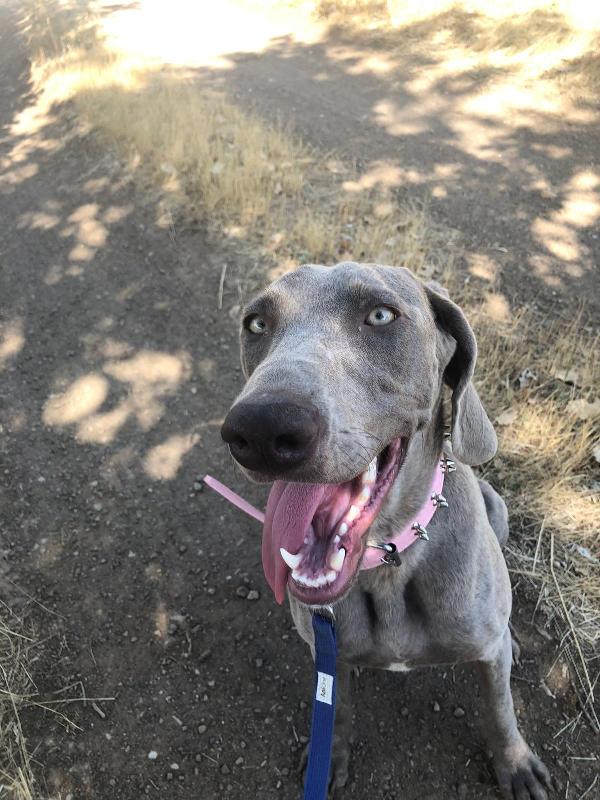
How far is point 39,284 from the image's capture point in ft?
19.9

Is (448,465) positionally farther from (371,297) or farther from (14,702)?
(14,702)

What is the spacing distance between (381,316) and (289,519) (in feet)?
2.51

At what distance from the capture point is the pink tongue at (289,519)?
1.88 meters

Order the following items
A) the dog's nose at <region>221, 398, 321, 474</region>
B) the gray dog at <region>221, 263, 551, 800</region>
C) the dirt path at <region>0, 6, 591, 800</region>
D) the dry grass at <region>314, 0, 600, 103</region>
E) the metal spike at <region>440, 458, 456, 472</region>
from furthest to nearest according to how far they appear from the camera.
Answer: the dry grass at <region>314, 0, 600, 103</region>
the dirt path at <region>0, 6, 591, 800</region>
the metal spike at <region>440, 458, 456, 472</region>
the gray dog at <region>221, 263, 551, 800</region>
the dog's nose at <region>221, 398, 321, 474</region>

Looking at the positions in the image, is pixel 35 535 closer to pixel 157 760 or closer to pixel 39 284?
pixel 157 760

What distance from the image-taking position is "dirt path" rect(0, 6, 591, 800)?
9.58 feet

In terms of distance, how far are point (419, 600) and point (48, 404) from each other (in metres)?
3.73

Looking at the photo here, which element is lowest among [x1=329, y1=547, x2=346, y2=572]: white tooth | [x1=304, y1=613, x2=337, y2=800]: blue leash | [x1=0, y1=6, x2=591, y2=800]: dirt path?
[x1=0, y1=6, x2=591, y2=800]: dirt path

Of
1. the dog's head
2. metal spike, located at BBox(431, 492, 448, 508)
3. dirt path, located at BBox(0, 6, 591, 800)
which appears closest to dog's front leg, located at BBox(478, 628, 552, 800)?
dirt path, located at BBox(0, 6, 591, 800)

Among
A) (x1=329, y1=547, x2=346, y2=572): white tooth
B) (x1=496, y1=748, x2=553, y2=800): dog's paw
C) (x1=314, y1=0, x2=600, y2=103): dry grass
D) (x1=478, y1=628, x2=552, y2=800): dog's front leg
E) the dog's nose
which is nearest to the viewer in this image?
the dog's nose

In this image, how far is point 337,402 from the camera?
5.49 feet

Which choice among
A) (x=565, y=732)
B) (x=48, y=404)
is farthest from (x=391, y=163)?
(x=565, y=732)

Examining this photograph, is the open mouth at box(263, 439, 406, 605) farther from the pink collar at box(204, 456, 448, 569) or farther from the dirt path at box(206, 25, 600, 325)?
the dirt path at box(206, 25, 600, 325)

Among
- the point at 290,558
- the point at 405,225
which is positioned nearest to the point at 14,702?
the point at 290,558
